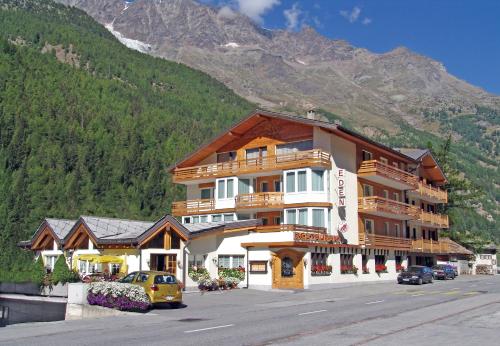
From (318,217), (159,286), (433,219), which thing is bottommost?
(159,286)

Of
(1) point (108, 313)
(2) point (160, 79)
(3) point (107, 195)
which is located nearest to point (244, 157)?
(1) point (108, 313)

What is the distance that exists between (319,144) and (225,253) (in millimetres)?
11286

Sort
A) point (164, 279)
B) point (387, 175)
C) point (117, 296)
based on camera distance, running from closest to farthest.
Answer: point (117, 296)
point (164, 279)
point (387, 175)

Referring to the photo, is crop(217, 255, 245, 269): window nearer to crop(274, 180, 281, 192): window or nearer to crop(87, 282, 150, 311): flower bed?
crop(274, 180, 281, 192): window

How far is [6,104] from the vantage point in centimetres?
10938

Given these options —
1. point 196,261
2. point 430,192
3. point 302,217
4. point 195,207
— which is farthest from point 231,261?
point 430,192

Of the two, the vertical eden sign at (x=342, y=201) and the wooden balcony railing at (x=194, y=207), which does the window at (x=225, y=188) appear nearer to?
the wooden balcony railing at (x=194, y=207)

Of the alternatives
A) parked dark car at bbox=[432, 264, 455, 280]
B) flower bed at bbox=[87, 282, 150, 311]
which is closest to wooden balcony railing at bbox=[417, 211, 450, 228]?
parked dark car at bbox=[432, 264, 455, 280]

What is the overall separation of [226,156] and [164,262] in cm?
1587

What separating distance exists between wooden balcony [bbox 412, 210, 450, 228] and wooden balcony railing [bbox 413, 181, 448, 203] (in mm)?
1874

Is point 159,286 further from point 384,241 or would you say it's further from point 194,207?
point 384,241

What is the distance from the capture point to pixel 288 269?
143 feet

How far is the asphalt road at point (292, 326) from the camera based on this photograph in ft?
56.6

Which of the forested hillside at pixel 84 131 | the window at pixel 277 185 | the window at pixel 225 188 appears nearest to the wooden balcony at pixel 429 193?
the window at pixel 277 185
